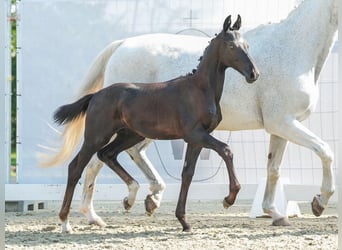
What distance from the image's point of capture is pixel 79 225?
669 centimetres

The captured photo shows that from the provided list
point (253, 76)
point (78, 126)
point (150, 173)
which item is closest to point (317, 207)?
point (253, 76)

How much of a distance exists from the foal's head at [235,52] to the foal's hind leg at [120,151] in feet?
3.54

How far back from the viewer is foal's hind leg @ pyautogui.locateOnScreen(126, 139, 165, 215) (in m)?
6.58

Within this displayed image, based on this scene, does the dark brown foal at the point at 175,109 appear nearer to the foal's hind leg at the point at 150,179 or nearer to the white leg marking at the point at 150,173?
the foal's hind leg at the point at 150,179

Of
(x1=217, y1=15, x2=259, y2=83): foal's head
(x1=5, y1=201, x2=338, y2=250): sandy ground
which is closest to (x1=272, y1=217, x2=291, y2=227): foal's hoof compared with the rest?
(x1=5, y1=201, x2=338, y2=250): sandy ground

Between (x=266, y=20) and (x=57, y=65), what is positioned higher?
(x=266, y=20)

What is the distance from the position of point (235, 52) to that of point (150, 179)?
175cm

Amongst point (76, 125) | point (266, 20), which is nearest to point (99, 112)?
point (76, 125)

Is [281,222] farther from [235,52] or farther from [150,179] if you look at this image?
[235,52]

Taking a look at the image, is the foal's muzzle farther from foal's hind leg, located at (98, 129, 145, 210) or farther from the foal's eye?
foal's hind leg, located at (98, 129, 145, 210)

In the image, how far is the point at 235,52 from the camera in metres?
5.55

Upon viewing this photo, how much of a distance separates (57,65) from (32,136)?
0.85 metres

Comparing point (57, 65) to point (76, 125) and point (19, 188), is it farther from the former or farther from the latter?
point (76, 125)

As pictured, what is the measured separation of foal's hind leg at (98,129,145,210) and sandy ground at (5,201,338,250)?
1.23ft
